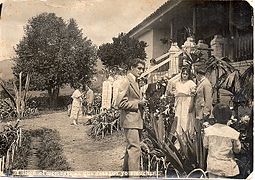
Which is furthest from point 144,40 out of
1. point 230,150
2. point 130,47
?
point 230,150

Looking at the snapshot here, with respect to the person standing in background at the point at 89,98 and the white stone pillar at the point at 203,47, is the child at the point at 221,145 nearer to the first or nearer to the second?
the white stone pillar at the point at 203,47

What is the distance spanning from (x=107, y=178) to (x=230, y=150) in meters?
0.57

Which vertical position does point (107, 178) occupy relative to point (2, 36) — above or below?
below

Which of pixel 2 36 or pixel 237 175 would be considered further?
pixel 2 36

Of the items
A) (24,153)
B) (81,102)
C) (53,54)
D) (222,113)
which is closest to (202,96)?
(222,113)

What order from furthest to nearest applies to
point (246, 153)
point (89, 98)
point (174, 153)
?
point (89, 98)
point (174, 153)
point (246, 153)

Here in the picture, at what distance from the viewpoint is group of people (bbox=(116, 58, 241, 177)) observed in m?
2.28

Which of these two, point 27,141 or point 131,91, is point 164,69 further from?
point 27,141

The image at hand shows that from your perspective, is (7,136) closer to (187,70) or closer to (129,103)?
(129,103)

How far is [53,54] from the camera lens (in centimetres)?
253

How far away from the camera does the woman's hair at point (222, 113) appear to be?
2.30 metres

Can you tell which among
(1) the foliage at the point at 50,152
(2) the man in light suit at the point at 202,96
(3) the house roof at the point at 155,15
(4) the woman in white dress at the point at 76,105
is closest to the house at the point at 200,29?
(3) the house roof at the point at 155,15

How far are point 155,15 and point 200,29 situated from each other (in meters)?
0.22

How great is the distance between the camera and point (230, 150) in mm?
2275
